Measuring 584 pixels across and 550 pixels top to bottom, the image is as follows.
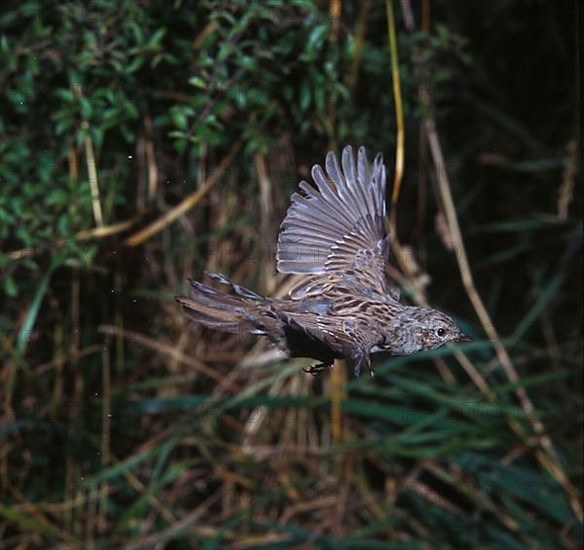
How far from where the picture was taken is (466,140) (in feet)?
13.2

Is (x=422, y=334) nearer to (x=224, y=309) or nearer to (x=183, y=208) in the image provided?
(x=224, y=309)

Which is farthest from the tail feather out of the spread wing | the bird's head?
the spread wing

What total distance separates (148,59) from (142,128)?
0.28 meters

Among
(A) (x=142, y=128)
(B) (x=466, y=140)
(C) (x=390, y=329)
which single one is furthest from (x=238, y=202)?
A: (C) (x=390, y=329)

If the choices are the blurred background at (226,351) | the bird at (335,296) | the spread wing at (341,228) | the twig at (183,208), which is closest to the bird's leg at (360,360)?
the bird at (335,296)

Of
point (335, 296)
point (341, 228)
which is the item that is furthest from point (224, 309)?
point (341, 228)

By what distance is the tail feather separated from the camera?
1.08 m

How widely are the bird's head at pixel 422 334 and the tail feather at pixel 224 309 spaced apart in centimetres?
15

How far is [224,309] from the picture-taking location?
112 centimetres

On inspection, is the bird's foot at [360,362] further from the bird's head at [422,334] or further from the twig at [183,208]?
the twig at [183,208]

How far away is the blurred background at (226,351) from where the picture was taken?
2613 millimetres

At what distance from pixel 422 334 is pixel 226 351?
2172 mm

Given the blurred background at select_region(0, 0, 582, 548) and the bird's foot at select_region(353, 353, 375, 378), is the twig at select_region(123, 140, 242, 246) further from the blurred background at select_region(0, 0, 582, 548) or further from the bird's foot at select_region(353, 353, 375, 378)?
the bird's foot at select_region(353, 353, 375, 378)

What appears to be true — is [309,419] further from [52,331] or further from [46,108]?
[46,108]
